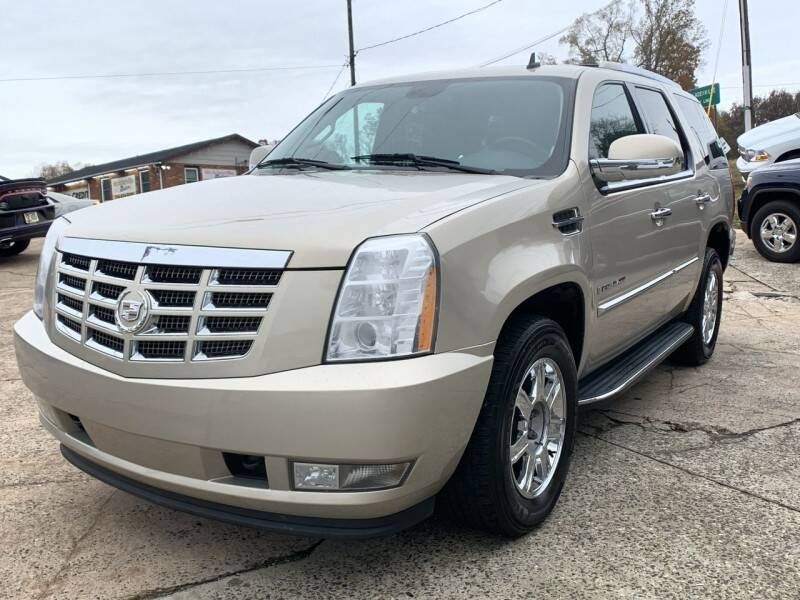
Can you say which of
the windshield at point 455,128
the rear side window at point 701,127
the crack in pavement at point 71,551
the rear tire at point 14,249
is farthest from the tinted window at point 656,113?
the rear tire at point 14,249

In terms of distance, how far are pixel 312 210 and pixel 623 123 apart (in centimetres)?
211

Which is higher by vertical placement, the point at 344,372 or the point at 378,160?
the point at 378,160

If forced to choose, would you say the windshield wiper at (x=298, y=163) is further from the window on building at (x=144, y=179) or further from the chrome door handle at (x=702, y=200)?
the window on building at (x=144, y=179)

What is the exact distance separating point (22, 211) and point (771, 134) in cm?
1170

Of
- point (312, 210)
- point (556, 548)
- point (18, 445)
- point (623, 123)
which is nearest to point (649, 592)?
point (556, 548)

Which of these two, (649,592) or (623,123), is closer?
(649,592)

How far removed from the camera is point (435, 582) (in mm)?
2422

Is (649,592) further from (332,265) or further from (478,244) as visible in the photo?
(332,265)

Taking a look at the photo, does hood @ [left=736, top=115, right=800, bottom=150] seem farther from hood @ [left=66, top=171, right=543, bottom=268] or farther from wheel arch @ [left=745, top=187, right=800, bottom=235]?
hood @ [left=66, top=171, right=543, bottom=268]

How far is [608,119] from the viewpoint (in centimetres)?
362

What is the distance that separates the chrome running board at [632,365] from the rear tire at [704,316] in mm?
271

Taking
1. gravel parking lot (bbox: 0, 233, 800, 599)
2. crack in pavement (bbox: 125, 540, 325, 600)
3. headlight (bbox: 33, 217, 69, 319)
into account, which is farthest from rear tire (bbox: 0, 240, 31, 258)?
crack in pavement (bbox: 125, 540, 325, 600)

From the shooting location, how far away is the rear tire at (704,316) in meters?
4.95

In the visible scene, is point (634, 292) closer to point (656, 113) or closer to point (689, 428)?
point (689, 428)
